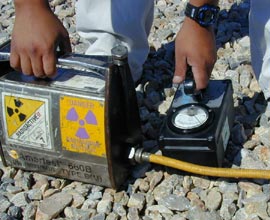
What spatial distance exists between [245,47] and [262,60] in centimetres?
34

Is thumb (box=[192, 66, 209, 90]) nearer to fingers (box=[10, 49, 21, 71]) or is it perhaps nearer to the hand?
the hand

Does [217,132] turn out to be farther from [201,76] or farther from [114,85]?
[114,85]

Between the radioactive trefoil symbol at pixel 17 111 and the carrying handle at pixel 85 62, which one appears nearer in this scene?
the carrying handle at pixel 85 62

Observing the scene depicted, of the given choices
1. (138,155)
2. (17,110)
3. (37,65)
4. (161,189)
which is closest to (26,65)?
(37,65)

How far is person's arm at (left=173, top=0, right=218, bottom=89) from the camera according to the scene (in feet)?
5.97

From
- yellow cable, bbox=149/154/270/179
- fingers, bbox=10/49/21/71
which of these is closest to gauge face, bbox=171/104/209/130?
yellow cable, bbox=149/154/270/179

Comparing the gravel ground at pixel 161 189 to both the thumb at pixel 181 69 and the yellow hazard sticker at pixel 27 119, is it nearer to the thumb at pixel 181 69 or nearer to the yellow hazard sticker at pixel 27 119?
the yellow hazard sticker at pixel 27 119

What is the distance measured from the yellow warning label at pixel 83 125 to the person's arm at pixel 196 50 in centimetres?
29

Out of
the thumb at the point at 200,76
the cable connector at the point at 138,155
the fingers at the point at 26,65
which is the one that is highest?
the fingers at the point at 26,65

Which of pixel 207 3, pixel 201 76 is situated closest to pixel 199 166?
pixel 201 76

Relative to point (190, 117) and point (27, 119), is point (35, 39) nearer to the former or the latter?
point (27, 119)

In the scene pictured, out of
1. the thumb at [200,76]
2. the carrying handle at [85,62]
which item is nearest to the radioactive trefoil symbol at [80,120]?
the carrying handle at [85,62]

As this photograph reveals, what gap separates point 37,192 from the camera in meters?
1.91

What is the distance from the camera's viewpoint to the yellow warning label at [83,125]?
1727 millimetres
